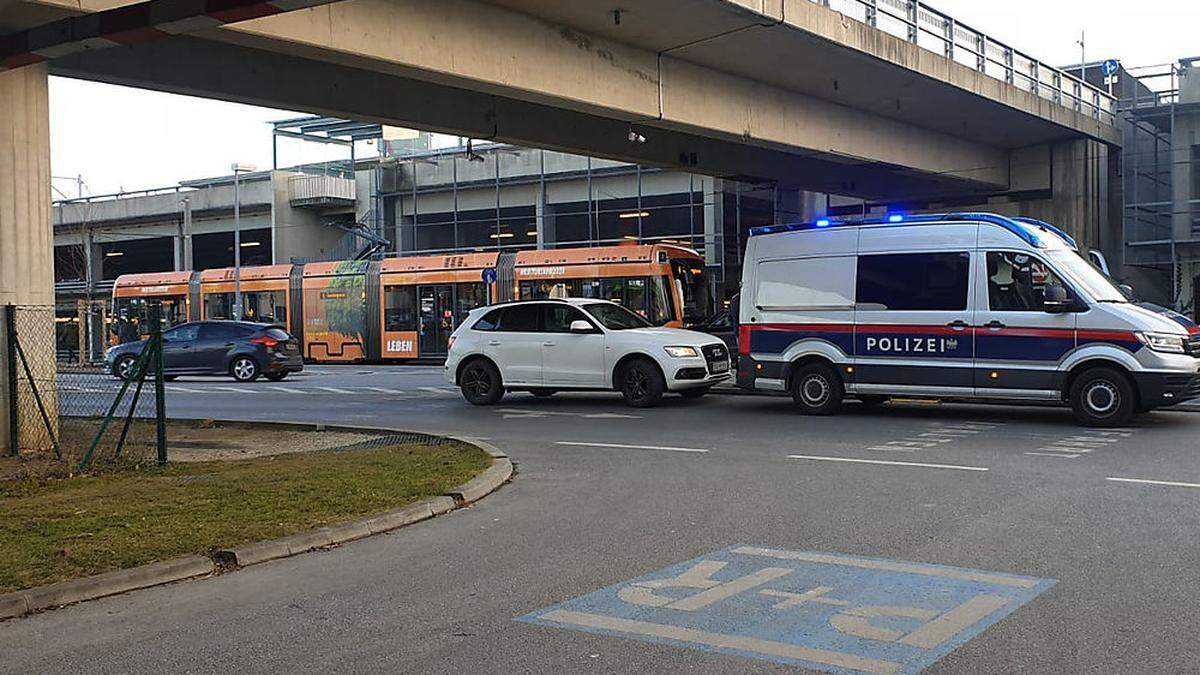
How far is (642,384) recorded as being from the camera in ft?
54.3

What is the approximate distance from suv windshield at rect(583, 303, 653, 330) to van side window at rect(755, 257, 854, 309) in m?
2.49

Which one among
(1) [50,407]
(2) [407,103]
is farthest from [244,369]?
(1) [50,407]

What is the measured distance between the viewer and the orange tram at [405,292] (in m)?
27.0

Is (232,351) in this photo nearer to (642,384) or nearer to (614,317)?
(614,317)

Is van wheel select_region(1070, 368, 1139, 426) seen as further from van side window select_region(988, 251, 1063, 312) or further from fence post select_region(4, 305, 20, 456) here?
fence post select_region(4, 305, 20, 456)

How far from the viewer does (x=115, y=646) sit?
5156 mm

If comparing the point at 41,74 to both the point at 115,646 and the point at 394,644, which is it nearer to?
the point at 115,646

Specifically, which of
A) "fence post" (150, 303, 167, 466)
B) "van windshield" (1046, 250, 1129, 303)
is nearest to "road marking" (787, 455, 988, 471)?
"van windshield" (1046, 250, 1129, 303)

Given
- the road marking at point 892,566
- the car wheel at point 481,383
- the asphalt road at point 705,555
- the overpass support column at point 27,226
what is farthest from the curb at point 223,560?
the car wheel at point 481,383

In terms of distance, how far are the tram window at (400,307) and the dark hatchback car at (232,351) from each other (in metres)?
5.70

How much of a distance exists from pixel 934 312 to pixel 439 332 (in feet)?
65.4

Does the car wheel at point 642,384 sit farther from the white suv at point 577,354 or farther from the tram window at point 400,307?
the tram window at point 400,307

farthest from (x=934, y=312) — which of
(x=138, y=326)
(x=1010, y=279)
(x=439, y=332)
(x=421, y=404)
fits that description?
(x=138, y=326)

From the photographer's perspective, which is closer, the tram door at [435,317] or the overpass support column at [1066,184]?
the tram door at [435,317]
